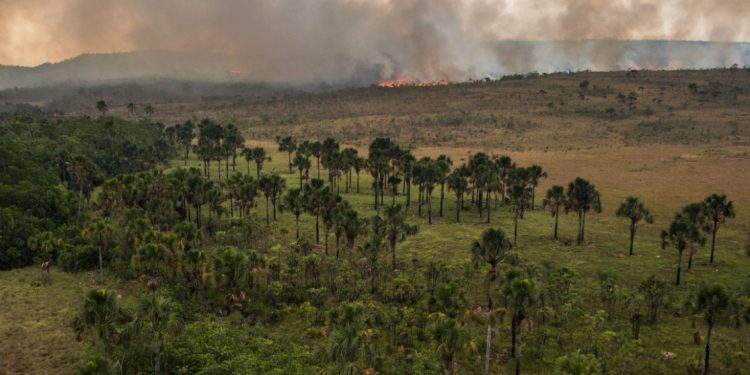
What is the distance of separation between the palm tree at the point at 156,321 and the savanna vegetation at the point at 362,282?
0.56 ft

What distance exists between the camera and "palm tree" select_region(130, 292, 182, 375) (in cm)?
4109

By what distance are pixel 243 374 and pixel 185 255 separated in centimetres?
2322

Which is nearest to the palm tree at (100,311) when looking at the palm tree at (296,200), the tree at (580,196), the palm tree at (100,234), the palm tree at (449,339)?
the palm tree at (449,339)

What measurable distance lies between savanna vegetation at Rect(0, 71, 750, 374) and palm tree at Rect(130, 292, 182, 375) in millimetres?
172

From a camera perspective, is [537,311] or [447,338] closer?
[447,338]

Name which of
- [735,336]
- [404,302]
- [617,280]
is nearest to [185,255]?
[404,302]

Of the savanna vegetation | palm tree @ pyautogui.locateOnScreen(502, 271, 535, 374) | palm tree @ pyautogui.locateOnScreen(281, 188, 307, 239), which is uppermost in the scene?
palm tree @ pyautogui.locateOnScreen(281, 188, 307, 239)

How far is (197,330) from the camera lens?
49.9 m

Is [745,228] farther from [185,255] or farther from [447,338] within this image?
[185,255]

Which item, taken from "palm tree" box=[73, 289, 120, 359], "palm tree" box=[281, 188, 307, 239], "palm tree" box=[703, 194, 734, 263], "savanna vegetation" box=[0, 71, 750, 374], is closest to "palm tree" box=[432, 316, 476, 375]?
"savanna vegetation" box=[0, 71, 750, 374]

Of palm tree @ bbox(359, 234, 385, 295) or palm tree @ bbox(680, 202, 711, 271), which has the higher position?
palm tree @ bbox(680, 202, 711, 271)

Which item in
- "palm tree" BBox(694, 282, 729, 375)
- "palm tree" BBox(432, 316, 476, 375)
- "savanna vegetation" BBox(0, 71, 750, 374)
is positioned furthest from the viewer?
"savanna vegetation" BBox(0, 71, 750, 374)

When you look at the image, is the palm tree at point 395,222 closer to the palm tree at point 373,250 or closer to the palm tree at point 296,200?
the palm tree at point 373,250

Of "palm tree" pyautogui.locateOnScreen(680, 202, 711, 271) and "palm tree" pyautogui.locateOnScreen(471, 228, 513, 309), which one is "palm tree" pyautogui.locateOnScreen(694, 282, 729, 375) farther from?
"palm tree" pyautogui.locateOnScreen(680, 202, 711, 271)
